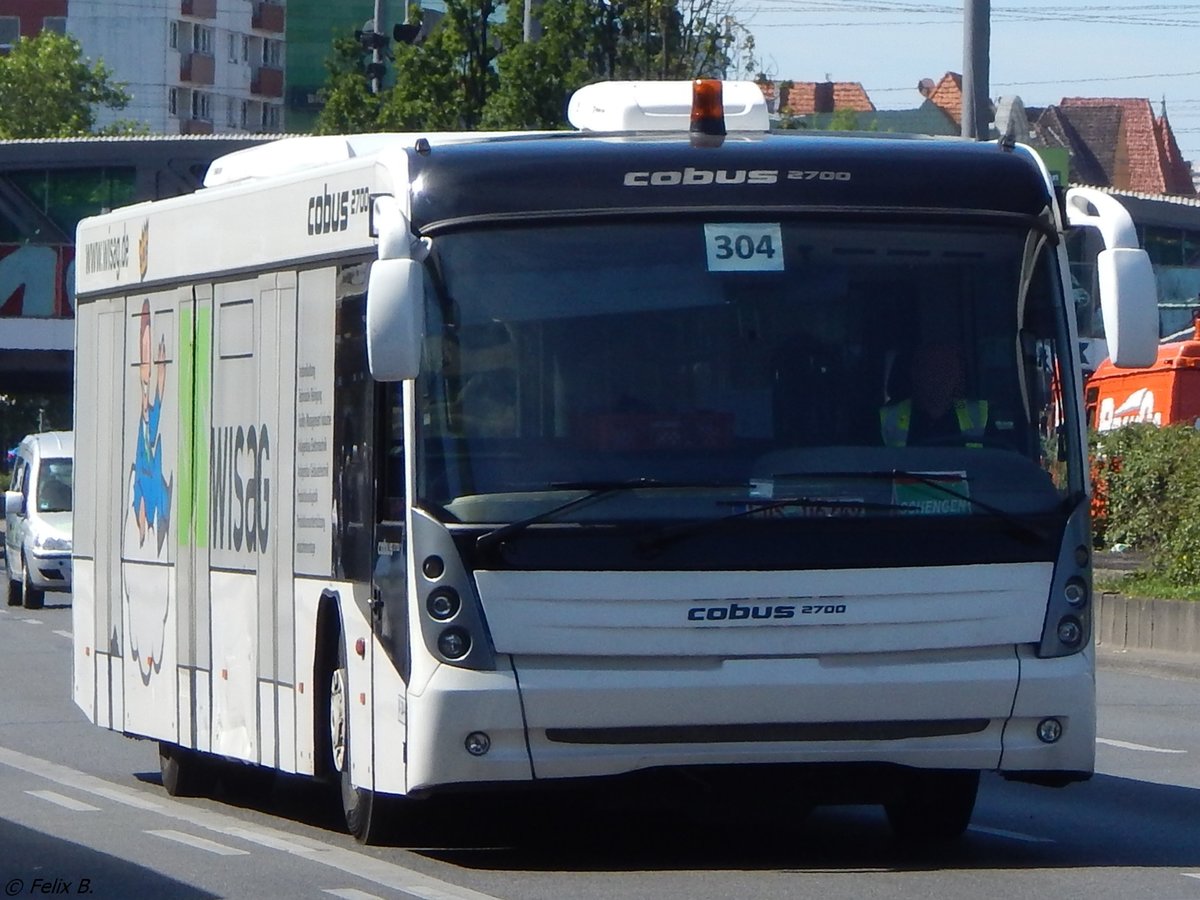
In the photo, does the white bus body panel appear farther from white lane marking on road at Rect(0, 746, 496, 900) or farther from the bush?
the bush

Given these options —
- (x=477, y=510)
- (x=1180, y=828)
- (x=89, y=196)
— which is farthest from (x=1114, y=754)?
(x=89, y=196)

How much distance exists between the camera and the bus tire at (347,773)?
9.79 m

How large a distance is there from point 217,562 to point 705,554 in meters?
3.00

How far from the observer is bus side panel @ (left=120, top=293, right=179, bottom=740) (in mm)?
11875

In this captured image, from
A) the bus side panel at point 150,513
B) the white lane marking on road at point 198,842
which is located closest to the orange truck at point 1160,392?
the bus side panel at point 150,513

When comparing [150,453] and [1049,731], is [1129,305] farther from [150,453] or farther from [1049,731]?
[150,453]

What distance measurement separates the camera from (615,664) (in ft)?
29.1

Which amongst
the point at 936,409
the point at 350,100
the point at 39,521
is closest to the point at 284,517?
the point at 936,409

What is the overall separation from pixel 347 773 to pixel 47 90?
9239cm

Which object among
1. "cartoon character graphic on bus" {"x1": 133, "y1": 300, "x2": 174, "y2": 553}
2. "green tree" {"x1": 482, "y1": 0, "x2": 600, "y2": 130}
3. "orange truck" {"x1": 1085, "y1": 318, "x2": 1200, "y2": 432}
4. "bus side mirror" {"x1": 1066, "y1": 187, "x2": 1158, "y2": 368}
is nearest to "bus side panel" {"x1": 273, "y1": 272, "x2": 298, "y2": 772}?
"cartoon character graphic on bus" {"x1": 133, "y1": 300, "x2": 174, "y2": 553}

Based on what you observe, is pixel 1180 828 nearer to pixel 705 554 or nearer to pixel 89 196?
pixel 705 554

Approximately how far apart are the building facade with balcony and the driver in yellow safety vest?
101 m

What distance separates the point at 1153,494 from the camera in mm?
24984

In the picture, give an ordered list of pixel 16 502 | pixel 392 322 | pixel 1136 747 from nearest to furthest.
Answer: pixel 392 322 → pixel 1136 747 → pixel 16 502
